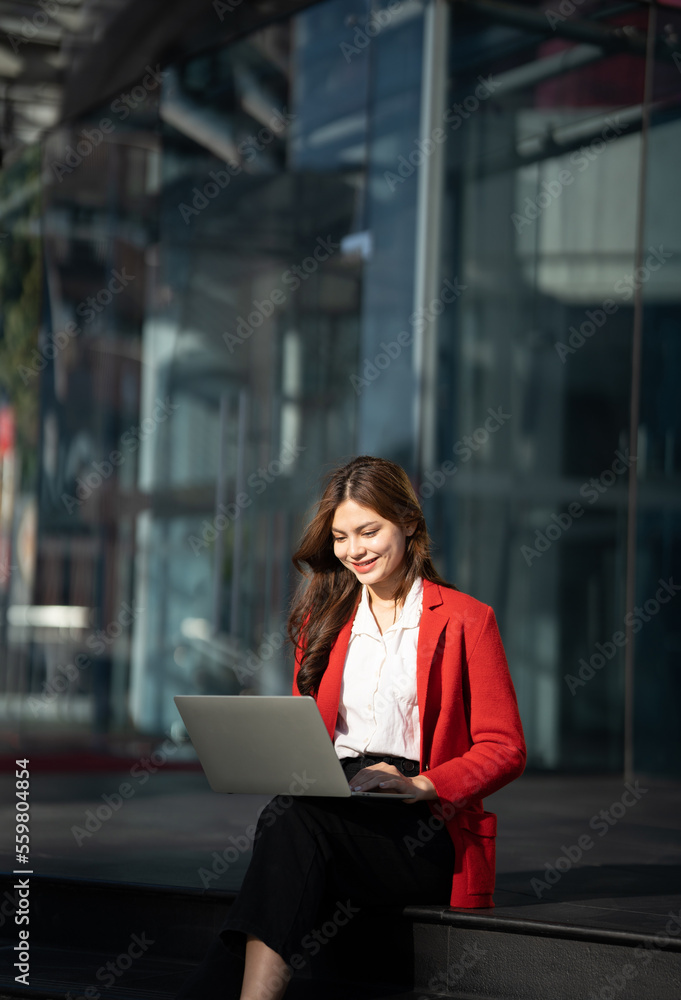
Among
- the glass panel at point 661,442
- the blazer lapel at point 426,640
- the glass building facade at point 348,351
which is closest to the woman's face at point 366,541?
the blazer lapel at point 426,640

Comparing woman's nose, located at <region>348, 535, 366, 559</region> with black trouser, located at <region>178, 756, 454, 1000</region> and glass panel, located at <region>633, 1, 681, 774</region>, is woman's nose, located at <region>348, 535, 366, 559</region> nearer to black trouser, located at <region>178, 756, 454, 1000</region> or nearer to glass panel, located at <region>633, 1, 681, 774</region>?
black trouser, located at <region>178, 756, 454, 1000</region>

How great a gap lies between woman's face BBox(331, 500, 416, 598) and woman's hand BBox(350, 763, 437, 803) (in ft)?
1.37

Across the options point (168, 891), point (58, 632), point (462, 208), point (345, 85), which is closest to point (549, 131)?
point (462, 208)

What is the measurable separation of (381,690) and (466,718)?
19cm

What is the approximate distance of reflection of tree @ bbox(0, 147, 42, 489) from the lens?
7504mm

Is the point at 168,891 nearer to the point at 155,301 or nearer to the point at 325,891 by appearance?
the point at 325,891

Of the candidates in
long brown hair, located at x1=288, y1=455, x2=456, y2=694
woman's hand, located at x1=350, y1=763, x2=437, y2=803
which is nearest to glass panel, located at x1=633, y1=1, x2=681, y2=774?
long brown hair, located at x1=288, y1=455, x2=456, y2=694

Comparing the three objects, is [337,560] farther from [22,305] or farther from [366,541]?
[22,305]

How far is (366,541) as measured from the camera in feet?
7.89

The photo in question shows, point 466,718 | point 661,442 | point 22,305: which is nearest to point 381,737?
point 466,718

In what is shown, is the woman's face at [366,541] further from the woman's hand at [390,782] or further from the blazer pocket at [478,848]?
the blazer pocket at [478,848]

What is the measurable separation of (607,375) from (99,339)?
321cm

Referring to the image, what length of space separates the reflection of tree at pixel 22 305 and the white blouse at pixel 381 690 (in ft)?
17.8

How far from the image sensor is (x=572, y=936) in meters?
2.30
